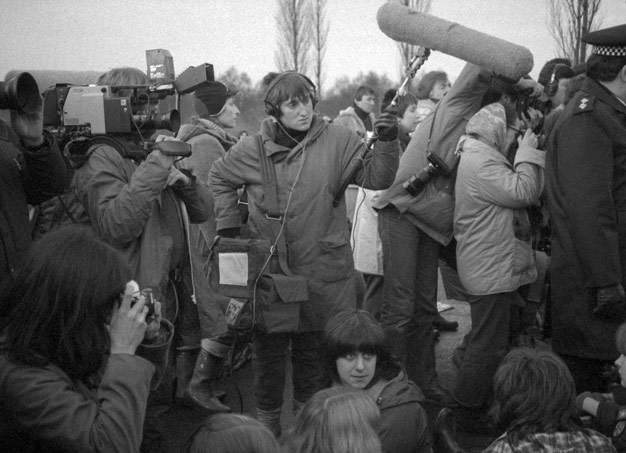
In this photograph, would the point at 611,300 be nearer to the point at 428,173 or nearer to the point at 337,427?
the point at 428,173

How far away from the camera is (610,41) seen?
322 cm

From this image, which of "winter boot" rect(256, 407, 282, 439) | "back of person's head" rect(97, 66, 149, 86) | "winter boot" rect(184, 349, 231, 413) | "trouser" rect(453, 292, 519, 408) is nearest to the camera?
"back of person's head" rect(97, 66, 149, 86)

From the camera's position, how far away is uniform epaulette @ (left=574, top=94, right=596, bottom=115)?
10.6ft

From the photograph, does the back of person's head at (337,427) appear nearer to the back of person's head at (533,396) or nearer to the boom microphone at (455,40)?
the back of person's head at (533,396)

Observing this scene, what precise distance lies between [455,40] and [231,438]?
2.32m

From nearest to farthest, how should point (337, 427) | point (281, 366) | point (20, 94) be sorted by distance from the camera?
point (337, 427) < point (20, 94) < point (281, 366)

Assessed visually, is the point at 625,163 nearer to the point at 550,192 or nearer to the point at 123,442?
the point at 550,192

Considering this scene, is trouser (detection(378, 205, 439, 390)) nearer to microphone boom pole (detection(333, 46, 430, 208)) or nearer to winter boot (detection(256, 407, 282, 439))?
microphone boom pole (detection(333, 46, 430, 208))

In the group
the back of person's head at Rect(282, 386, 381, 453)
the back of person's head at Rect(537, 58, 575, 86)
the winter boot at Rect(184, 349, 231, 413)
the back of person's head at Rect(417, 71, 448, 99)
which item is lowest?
the winter boot at Rect(184, 349, 231, 413)

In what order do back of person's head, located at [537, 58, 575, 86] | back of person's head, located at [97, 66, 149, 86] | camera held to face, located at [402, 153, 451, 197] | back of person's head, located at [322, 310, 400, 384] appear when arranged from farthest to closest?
back of person's head, located at [537, 58, 575, 86], camera held to face, located at [402, 153, 451, 197], back of person's head, located at [97, 66, 149, 86], back of person's head, located at [322, 310, 400, 384]

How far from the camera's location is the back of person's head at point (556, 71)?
603cm

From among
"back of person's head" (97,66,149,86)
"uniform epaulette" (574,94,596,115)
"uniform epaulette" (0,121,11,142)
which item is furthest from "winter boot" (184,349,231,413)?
"uniform epaulette" (574,94,596,115)

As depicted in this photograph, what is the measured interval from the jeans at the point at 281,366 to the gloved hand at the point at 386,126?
1062 mm

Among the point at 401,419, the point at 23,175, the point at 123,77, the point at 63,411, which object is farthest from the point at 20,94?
the point at 401,419
